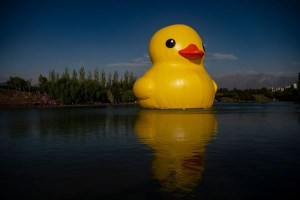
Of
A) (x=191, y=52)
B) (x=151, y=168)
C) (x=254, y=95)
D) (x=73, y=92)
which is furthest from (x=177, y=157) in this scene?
(x=254, y=95)

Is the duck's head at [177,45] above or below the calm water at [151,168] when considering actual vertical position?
above

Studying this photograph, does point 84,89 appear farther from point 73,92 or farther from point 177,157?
point 177,157

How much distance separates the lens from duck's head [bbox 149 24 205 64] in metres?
25.7

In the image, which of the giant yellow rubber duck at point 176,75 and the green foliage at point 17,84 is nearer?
the giant yellow rubber duck at point 176,75

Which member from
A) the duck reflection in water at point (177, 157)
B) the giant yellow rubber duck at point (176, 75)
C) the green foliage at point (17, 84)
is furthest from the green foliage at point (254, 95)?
the duck reflection in water at point (177, 157)

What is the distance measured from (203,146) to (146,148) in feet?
4.74

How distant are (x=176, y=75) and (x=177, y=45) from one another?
242cm

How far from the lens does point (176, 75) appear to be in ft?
84.0

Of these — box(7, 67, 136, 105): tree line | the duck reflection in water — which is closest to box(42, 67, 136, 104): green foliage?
box(7, 67, 136, 105): tree line

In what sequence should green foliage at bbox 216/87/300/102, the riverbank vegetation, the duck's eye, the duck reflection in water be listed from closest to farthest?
1. the duck reflection in water
2. the duck's eye
3. the riverbank vegetation
4. green foliage at bbox 216/87/300/102

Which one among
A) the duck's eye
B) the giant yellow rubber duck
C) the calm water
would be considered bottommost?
the calm water

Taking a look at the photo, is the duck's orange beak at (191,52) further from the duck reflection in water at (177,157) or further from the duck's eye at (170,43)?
the duck reflection in water at (177,157)

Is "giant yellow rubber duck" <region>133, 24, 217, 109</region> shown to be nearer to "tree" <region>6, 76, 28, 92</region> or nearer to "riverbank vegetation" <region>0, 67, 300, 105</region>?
"riverbank vegetation" <region>0, 67, 300, 105</region>

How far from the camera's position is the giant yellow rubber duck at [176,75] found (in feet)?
83.3
